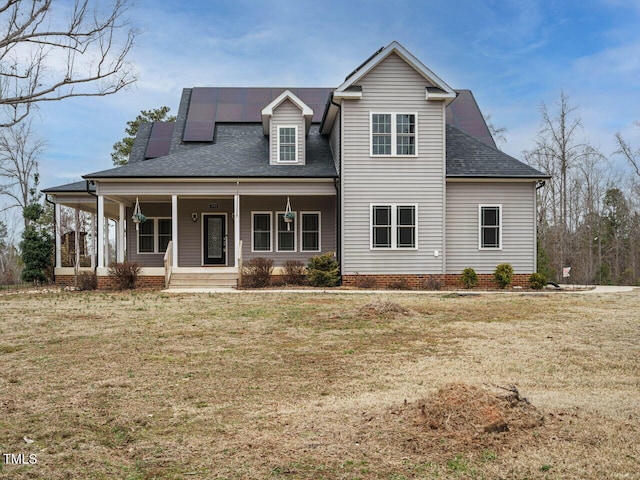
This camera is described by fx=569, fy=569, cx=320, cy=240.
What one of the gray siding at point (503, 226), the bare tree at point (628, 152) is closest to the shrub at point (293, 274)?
the gray siding at point (503, 226)

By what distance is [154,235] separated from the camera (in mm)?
22031

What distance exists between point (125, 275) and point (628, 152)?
27.7m

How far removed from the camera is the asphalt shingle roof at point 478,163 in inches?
750

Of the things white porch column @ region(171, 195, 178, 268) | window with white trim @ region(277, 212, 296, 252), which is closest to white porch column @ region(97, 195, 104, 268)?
white porch column @ region(171, 195, 178, 268)

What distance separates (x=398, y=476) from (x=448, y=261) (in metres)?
15.9

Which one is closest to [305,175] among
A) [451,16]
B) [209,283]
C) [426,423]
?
[209,283]

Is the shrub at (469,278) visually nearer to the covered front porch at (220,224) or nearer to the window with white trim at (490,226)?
the window with white trim at (490,226)

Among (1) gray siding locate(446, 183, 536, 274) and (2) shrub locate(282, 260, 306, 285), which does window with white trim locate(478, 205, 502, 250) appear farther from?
(2) shrub locate(282, 260, 306, 285)

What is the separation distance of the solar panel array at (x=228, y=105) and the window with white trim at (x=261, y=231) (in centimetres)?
459

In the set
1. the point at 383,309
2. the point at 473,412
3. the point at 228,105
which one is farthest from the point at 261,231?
the point at 473,412

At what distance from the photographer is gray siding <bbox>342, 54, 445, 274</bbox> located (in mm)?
18547

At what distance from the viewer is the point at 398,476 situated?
12.1 ft

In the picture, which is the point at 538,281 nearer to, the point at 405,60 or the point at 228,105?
the point at 405,60

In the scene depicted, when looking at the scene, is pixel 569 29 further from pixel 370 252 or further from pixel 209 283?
pixel 209 283
